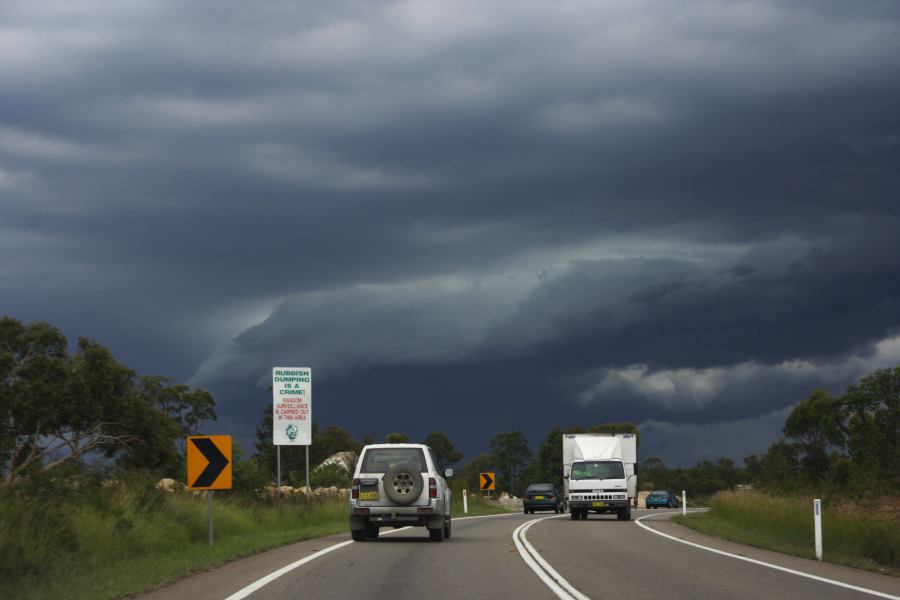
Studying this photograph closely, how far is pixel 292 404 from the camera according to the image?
130 feet

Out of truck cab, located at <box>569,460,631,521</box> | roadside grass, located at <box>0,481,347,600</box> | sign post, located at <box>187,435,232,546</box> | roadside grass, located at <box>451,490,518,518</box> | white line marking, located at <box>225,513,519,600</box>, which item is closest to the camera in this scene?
white line marking, located at <box>225,513,519,600</box>

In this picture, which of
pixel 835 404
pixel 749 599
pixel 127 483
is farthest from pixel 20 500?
pixel 835 404

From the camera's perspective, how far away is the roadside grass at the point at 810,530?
21.7 m

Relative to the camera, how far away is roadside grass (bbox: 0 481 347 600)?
15.2 m

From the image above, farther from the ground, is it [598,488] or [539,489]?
[598,488]

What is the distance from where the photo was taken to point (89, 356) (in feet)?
176

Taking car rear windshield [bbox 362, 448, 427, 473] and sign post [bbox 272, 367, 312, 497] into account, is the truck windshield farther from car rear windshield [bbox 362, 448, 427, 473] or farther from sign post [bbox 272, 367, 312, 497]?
car rear windshield [bbox 362, 448, 427, 473]

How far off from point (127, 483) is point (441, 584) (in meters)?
11.3

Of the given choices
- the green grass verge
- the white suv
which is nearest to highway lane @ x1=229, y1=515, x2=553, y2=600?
the white suv

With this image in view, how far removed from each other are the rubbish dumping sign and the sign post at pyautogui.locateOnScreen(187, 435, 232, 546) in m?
17.6

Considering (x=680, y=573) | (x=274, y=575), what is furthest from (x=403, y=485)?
(x=680, y=573)

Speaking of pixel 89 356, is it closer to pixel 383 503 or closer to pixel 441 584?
pixel 383 503

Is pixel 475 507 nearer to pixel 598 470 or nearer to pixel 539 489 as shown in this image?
pixel 539 489

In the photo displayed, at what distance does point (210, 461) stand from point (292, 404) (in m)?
18.4
